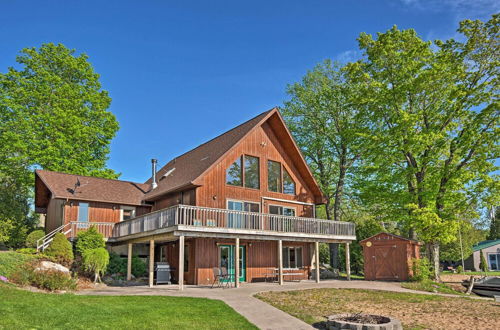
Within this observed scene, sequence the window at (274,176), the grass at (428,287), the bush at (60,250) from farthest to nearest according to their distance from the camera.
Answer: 1. the window at (274,176)
2. the bush at (60,250)
3. the grass at (428,287)

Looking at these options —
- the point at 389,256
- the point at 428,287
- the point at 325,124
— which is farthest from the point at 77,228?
the point at 325,124

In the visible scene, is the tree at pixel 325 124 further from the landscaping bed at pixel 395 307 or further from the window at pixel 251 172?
the landscaping bed at pixel 395 307

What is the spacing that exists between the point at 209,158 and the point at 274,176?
406 cm

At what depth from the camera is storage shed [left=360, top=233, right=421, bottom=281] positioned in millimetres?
21875

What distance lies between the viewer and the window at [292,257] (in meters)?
23.5

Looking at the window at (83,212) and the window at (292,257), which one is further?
the window at (292,257)

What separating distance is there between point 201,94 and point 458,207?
1586 cm

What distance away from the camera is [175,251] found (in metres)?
21.2

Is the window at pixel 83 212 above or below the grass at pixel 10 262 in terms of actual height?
above

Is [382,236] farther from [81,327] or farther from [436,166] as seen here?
[81,327]

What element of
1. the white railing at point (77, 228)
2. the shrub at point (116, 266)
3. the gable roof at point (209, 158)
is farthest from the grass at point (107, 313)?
the white railing at point (77, 228)

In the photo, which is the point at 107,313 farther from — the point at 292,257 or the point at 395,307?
the point at 292,257

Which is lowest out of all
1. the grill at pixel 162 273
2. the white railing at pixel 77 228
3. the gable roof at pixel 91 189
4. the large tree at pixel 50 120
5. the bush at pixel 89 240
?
the grill at pixel 162 273

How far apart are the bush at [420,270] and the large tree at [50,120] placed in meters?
22.4
